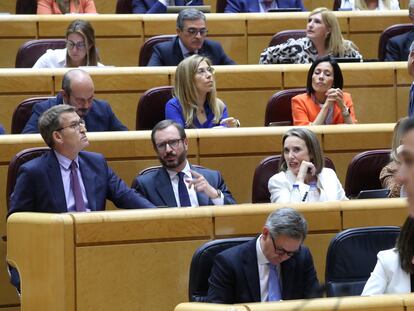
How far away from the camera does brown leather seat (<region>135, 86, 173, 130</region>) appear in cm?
557

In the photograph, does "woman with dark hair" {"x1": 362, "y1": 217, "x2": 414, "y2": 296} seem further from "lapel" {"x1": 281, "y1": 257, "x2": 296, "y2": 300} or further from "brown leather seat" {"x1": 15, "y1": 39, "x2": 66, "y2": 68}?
"brown leather seat" {"x1": 15, "y1": 39, "x2": 66, "y2": 68}

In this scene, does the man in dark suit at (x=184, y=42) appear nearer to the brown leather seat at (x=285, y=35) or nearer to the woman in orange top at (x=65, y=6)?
the brown leather seat at (x=285, y=35)

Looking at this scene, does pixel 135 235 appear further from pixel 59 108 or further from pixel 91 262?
pixel 59 108

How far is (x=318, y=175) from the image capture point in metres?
4.88

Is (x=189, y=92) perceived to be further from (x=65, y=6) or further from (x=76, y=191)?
(x=65, y=6)

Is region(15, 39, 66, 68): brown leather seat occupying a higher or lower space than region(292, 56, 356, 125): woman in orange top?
higher

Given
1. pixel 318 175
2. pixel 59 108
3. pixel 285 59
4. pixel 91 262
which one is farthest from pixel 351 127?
pixel 91 262

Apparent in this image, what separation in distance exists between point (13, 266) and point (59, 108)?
72cm

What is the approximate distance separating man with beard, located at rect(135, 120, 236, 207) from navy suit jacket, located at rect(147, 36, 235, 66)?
156 cm

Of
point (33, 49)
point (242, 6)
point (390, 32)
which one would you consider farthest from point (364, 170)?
point (242, 6)

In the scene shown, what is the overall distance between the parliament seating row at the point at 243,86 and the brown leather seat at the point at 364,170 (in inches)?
41.6

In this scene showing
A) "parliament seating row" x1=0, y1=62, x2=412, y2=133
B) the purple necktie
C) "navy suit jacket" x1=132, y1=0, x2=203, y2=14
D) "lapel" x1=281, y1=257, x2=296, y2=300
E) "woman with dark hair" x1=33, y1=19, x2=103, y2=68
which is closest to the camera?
"lapel" x1=281, y1=257, x2=296, y2=300

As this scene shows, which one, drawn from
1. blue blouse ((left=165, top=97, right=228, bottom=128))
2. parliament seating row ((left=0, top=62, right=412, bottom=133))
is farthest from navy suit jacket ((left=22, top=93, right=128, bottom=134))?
parliament seating row ((left=0, top=62, right=412, bottom=133))

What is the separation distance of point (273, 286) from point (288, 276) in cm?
7
